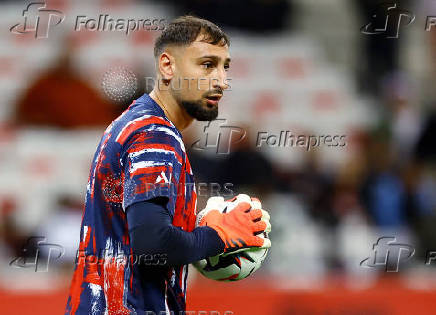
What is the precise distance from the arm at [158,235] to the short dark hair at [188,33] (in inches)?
33.9

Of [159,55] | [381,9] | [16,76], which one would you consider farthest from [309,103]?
[159,55]

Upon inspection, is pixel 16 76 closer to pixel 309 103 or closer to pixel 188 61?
pixel 309 103

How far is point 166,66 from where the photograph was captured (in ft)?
12.3

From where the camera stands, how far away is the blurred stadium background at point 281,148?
22.7ft

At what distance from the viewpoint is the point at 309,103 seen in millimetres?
9984

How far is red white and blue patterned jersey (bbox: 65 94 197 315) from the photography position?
3316mm

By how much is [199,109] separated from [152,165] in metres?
0.55
